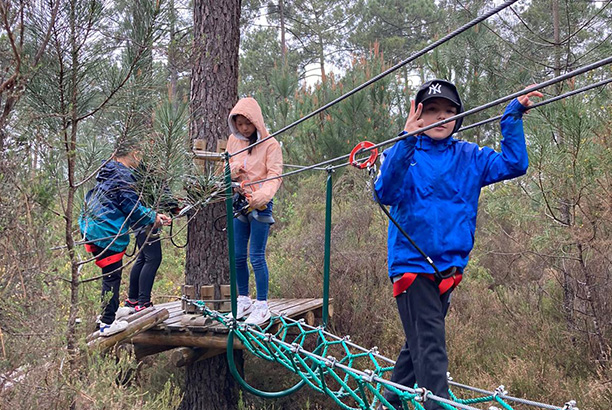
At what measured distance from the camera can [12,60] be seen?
208cm

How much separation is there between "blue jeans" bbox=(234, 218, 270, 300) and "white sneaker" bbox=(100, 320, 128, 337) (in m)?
0.87

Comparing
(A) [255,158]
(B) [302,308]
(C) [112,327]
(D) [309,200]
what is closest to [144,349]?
(C) [112,327]

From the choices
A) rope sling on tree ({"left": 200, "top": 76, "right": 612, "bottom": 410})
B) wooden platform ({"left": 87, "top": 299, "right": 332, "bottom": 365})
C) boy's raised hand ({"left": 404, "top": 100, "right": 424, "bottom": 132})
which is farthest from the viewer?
wooden platform ({"left": 87, "top": 299, "right": 332, "bottom": 365})

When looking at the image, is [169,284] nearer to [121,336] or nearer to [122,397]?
Result: [121,336]

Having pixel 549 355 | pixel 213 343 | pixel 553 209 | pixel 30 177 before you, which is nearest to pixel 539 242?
pixel 553 209

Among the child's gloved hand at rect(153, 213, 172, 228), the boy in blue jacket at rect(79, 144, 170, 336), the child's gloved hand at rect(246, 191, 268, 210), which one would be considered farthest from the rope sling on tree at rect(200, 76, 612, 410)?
the boy in blue jacket at rect(79, 144, 170, 336)

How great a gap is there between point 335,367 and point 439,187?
4.20 ft

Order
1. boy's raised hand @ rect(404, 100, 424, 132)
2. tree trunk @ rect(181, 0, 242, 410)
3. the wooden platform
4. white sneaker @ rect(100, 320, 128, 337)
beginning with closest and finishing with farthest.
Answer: boy's raised hand @ rect(404, 100, 424, 132) → white sneaker @ rect(100, 320, 128, 337) → the wooden platform → tree trunk @ rect(181, 0, 242, 410)

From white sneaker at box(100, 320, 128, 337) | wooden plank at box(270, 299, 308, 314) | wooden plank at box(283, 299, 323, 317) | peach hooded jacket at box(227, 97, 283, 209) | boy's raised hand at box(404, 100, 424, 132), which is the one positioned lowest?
wooden plank at box(283, 299, 323, 317)

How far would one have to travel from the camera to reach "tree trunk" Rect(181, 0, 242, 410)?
14.3 feet

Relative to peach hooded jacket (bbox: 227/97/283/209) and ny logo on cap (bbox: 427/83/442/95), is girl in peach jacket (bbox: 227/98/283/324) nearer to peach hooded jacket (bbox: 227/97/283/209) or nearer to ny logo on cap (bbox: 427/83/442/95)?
peach hooded jacket (bbox: 227/97/283/209)

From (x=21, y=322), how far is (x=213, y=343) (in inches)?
75.4

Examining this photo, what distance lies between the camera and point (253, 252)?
12.4 ft

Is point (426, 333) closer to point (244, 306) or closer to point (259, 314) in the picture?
point (259, 314)
